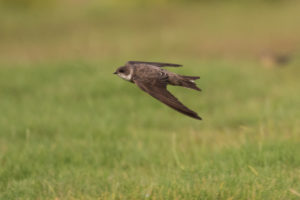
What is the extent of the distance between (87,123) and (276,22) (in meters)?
13.0

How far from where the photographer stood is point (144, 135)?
7.45 meters

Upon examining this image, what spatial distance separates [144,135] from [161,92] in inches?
147

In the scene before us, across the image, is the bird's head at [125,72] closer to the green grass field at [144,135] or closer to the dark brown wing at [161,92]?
the dark brown wing at [161,92]

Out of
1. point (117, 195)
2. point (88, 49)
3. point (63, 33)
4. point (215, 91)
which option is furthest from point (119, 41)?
point (117, 195)

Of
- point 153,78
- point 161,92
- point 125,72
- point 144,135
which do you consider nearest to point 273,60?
point 144,135

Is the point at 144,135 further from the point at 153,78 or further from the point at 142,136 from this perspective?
the point at 153,78

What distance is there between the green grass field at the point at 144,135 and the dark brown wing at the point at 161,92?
92cm

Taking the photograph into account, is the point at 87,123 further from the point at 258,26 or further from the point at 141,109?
the point at 258,26

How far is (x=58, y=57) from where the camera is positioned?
620 inches

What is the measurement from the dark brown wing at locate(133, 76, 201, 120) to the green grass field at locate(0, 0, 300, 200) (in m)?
0.92

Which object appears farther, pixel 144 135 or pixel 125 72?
pixel 144 135

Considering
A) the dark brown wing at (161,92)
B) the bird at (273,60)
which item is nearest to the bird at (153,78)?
the dark brown wing at (161,92)

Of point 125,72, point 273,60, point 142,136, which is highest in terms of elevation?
point 125,72

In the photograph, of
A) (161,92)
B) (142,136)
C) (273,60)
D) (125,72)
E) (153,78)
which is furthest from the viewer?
(273,60)
